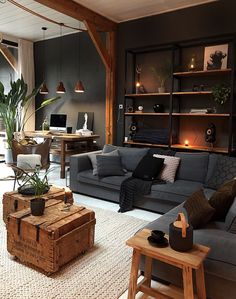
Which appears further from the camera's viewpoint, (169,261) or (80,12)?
(80,12)

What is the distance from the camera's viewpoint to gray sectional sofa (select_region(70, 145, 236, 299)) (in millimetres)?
1654

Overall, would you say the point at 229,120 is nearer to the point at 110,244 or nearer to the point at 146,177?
the point at 146,177

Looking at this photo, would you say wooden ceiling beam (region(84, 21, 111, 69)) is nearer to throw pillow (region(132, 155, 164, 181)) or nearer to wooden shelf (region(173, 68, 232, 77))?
wooden shelf (region(173, 68, 232, 77))

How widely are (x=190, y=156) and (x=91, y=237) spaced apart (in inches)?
72.0

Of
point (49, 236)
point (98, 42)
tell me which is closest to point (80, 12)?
point (98, 42)

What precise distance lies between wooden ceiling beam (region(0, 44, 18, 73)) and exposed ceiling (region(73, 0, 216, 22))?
301 cm

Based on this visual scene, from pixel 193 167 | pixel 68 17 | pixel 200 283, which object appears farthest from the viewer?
pixel 68 17

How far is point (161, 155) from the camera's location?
3752 mm

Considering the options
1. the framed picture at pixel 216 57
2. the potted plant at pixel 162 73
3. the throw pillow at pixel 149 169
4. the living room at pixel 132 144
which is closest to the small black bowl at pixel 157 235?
the living room at pixel 132 144

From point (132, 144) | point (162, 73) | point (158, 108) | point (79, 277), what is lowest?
point (79, 277)

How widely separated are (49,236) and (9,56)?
5946 mm

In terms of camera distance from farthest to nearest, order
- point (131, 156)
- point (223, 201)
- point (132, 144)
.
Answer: point (132, 144)
point (131, 156)
point (223, 201)

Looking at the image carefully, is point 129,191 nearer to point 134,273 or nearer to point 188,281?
point 134,273

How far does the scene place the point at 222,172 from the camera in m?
3.18
